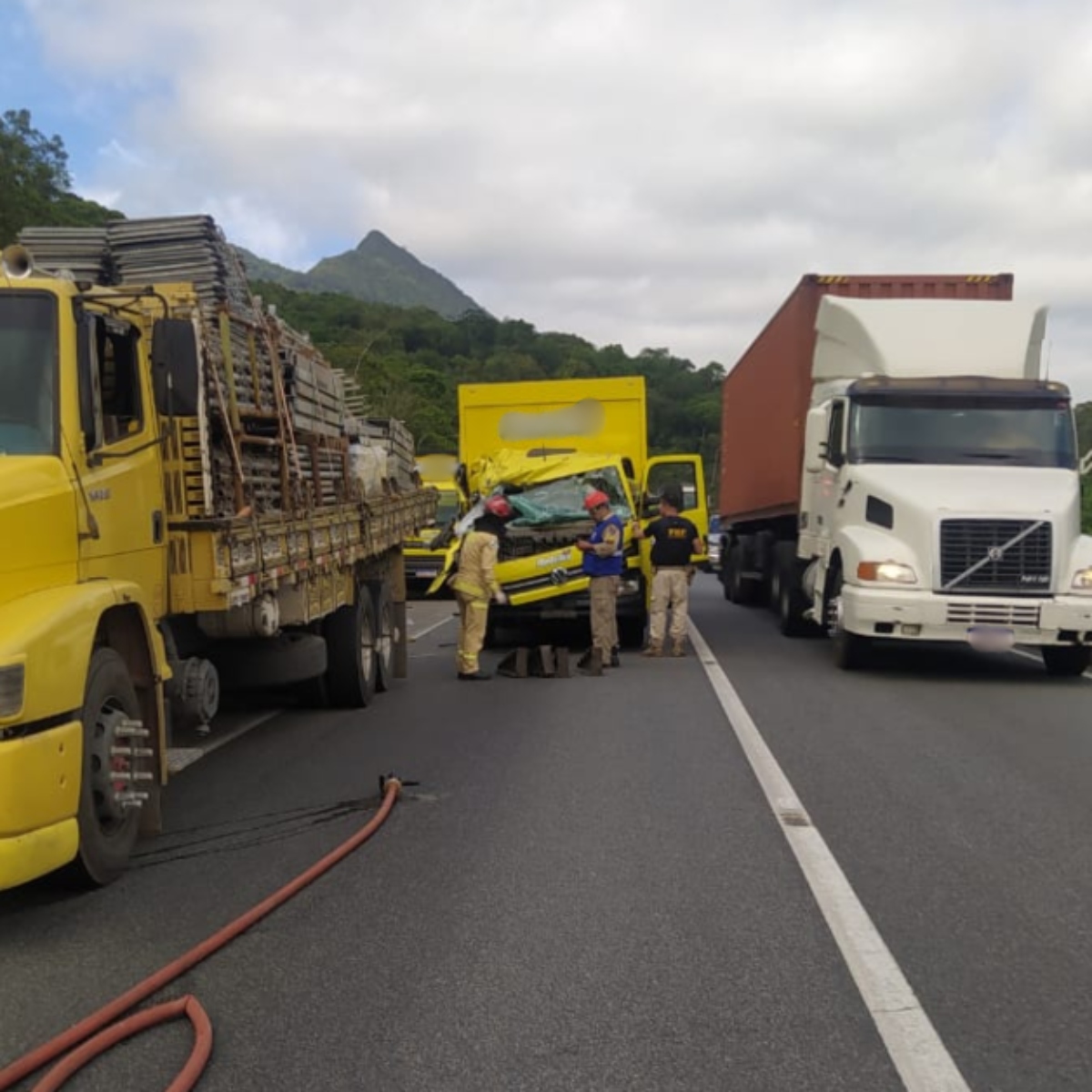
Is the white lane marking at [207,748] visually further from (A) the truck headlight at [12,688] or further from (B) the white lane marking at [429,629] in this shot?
(B) the white lane marking at [429,629]

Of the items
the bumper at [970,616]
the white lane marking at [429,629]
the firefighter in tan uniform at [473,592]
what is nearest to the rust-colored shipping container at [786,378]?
A: the bumper at [970,616]

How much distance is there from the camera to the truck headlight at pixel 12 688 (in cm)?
407

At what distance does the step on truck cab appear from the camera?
10680 mm

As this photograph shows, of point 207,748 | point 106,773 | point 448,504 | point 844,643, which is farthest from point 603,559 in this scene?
point 448,504

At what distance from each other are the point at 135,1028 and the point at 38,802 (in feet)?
3.18

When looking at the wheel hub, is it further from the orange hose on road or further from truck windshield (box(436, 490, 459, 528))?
truck windshield (box(436, 490, 459, 528))

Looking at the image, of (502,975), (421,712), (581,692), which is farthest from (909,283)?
(502,975)

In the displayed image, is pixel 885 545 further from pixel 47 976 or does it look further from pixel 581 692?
pixel 47 976

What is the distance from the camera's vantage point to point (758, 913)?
15.4ft

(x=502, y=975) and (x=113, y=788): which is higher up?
(x=113, y=788)

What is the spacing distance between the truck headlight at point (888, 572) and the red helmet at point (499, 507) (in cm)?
364

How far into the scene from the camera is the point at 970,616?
1070 cm

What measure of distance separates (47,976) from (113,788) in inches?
38.2

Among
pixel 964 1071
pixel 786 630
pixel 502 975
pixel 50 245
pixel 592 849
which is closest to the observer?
pixel 964 1071
